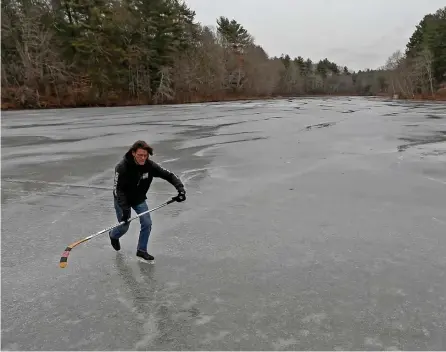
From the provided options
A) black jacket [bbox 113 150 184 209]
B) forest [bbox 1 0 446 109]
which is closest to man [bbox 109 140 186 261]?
black jacket [bbox 113 150 184 209]

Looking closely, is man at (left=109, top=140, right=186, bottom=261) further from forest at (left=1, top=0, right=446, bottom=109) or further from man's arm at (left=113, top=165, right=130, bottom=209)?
forest at (left=1, top=0, right=446, bottom=109)

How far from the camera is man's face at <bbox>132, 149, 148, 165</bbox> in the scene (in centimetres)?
393

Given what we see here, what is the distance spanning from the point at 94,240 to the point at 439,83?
72541 mm

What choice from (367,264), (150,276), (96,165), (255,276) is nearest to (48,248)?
(150,276)

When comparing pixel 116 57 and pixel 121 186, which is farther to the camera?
pixel 116 57

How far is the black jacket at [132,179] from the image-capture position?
13.3ft

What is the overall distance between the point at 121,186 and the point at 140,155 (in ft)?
1.46

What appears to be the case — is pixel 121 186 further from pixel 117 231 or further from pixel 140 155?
pixel 117 231

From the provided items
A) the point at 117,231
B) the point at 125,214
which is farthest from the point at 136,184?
the point at 117,231

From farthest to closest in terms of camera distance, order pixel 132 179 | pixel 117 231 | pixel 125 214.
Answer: pixel 117 231
pixel 125 214
pixel 132 179

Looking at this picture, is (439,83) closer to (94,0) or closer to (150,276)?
(94,0)

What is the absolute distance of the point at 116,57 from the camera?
46156 millimetres

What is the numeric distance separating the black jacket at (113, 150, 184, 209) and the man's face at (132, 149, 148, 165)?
7cm

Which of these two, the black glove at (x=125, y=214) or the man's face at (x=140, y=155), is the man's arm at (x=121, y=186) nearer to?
the black glove at (x=125, y=214)
